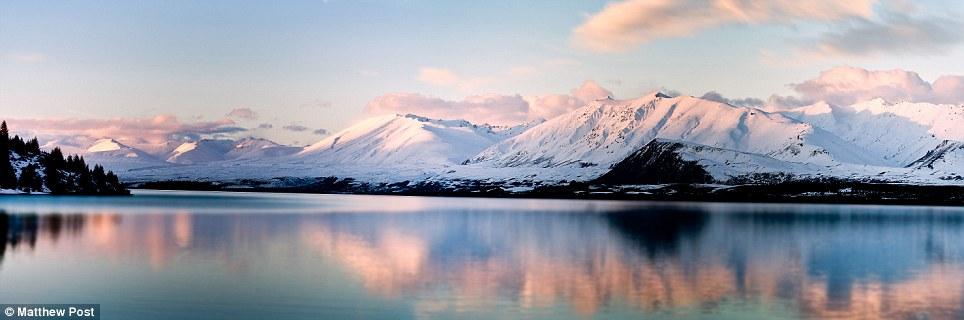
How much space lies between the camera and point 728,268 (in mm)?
53938

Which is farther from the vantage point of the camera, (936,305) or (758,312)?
Answer: (936,305)

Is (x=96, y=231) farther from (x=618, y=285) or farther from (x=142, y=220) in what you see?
(x=618, y=285)

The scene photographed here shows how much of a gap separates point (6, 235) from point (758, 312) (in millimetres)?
55322

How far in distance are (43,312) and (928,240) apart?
72.8 metres

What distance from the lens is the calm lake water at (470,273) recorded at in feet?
121

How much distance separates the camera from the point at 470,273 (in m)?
49.0

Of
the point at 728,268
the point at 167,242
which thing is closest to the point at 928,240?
the point at 728,268

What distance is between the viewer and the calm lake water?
36.8 meters

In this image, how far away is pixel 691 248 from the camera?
68.4 metres

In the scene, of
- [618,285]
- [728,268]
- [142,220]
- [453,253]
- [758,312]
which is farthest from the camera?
[142,220]

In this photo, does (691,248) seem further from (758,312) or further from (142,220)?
(142,220)

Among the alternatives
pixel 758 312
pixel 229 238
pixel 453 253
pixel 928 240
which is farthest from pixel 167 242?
pixel 928 240

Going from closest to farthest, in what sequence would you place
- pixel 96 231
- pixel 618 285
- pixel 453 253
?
pixel 618 285 < pixel 453 253 < pixel 96 231

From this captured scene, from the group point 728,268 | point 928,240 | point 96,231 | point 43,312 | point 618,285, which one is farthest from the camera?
point 928,240
